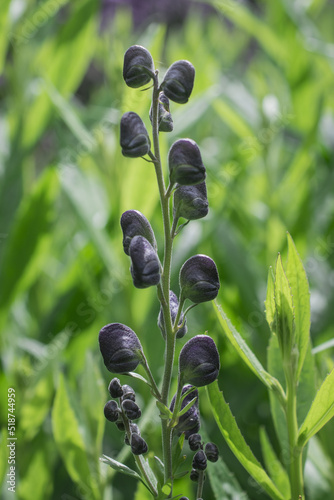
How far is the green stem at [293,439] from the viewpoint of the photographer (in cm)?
71

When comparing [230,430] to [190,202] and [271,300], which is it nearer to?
[271,300]

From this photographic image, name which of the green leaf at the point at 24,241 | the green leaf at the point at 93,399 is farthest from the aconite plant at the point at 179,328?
the green leaf at the point at 24,241

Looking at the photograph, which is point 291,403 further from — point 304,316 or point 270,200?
point 270,200

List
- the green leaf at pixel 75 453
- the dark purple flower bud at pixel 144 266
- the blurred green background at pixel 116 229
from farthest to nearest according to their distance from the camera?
1. the blurred green background at pixel 116 229
2. the green leaf at pixel 75 453
3. the dark purple flower bud at pixel 144 266

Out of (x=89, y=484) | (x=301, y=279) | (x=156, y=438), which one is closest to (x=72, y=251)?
(x=156, y=438)

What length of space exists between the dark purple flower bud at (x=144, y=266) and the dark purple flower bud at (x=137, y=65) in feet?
0.54

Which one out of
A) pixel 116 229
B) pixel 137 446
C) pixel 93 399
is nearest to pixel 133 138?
pixel 137 446

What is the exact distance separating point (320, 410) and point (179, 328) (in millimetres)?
189

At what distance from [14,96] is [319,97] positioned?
3.00ft

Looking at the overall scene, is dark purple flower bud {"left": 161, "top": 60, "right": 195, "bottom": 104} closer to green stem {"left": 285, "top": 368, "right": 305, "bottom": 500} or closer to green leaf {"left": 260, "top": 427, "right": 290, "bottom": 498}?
green stem {"left": 285, "top": 368, "right": 305, "bottom": 500}

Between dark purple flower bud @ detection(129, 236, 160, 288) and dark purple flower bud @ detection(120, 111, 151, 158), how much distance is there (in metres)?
0.09

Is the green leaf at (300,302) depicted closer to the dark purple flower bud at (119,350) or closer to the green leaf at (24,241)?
the dark purple flower bud at (119,350)

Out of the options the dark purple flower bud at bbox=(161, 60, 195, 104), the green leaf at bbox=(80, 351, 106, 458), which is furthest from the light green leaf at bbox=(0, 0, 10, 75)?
the dark purple flower bud at bbox=(161, 60, 195, 104)

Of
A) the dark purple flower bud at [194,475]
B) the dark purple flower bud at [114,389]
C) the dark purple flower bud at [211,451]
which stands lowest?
the dark purple flower bud at [194,475]
